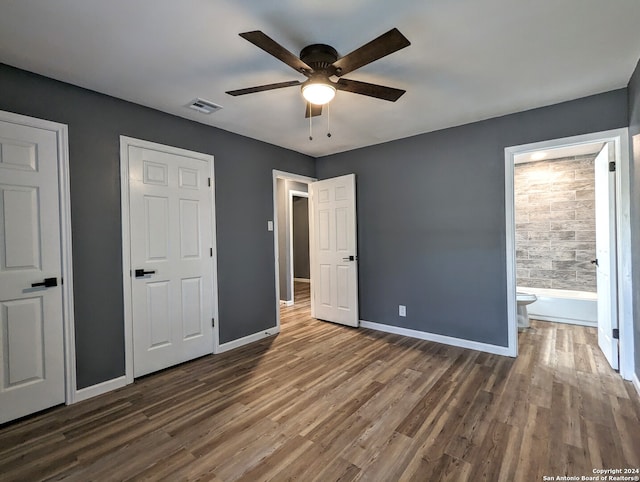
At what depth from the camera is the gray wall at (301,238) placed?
8393mm

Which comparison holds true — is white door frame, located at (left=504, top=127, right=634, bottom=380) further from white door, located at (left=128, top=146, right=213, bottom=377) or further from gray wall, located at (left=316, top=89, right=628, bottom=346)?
white door, located at (left=128, top=146, right=213, bottom=377)

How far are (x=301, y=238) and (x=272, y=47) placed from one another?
7035mm

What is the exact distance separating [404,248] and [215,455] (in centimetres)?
294

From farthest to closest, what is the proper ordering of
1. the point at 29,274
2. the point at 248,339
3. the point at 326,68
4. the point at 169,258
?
the point at 248,339, the point at 169,258, the point at 29,274, the point at 326,68

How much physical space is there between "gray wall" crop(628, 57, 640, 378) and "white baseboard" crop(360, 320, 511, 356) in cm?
104

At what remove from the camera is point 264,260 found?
389cm

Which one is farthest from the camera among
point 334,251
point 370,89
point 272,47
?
point 334,251

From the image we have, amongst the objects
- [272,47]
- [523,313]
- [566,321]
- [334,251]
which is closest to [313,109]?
[272,47]

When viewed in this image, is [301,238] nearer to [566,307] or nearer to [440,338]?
[440,338]

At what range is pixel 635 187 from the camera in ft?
7.91

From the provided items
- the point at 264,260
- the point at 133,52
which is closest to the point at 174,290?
the point at 264,260

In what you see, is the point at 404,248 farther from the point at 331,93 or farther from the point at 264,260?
the point at 331,93

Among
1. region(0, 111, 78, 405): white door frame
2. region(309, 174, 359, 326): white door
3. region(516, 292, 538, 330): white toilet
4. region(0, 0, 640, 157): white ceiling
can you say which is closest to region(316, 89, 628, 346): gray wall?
region(309, 174, 359, 326): white door

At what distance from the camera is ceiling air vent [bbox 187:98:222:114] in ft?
8.97
